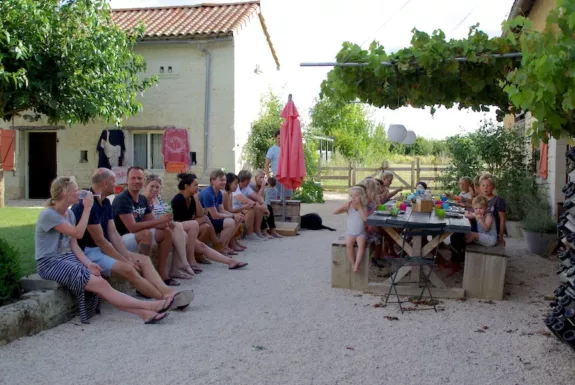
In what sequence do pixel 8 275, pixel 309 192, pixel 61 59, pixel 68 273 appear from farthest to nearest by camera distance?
1. pixel 309 192
2. pixel 61 59
3. pixel 68 273
4. pixel 8 275

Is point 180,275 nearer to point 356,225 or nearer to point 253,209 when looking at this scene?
point 356,225

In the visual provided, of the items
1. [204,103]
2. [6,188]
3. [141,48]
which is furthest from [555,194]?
[6,188]

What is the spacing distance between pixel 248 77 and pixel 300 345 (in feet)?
46.2

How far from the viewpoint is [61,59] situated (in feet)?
→ 40.3

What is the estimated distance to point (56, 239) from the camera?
193 inches

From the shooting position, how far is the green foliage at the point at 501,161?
1113cm

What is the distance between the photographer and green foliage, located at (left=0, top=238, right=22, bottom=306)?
15.3 feet

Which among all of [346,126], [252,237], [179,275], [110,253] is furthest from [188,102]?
[346,126]

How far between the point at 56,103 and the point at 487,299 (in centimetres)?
1023

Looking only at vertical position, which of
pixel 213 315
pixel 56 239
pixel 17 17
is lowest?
pixel 213 315

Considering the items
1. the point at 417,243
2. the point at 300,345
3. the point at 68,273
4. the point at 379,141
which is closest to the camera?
the point at 300,345

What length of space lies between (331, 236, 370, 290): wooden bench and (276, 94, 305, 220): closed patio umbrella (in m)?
4.76

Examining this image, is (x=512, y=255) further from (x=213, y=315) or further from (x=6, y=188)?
(x=6, y=188)

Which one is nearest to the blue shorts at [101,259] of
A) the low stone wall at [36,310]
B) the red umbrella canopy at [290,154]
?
the low stone wall at [36,310]
